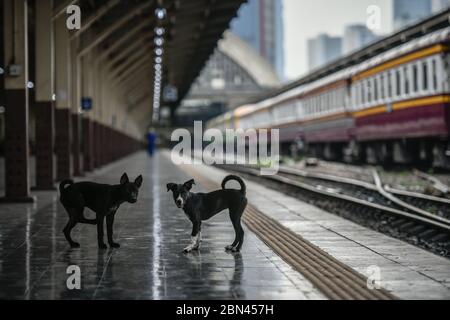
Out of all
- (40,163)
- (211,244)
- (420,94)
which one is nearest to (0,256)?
(211,244)

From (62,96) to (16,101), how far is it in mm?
5310

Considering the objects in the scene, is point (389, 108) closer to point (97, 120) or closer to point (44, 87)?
point (44, 87)

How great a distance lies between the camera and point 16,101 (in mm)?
15359

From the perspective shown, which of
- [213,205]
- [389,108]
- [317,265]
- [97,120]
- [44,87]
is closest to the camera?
[317,265]

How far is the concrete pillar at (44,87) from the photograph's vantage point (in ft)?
60.1

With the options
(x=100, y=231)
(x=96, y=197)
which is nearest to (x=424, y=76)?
(x=100, y=231)

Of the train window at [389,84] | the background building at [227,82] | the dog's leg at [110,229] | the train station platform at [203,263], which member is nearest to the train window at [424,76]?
the train window at [389,84]

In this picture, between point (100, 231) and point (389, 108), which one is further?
point (389, 108)

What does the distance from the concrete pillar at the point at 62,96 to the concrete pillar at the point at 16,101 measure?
5199 mm

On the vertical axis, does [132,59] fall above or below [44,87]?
above

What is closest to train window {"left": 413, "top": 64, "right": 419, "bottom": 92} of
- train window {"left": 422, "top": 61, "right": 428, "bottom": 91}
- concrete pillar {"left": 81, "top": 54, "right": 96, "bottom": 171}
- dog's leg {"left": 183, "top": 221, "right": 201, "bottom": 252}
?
train window {"left": 422, "top": 61, "right": 428, "bottom": 91}

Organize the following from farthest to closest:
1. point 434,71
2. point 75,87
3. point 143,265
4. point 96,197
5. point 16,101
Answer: point 75,87 < point 434,71 < point 16,101 < point 96,197 < point 143,265

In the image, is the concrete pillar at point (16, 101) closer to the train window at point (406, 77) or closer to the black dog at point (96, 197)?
the black dog at point (96, 197)
